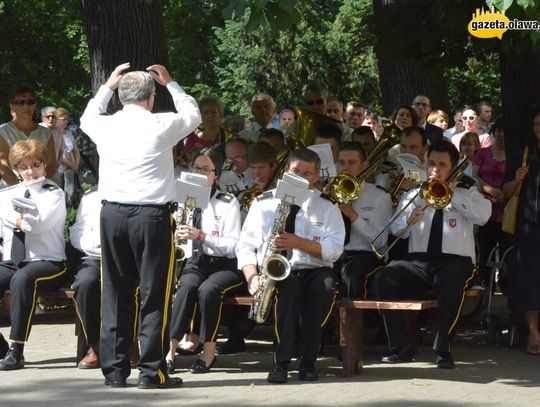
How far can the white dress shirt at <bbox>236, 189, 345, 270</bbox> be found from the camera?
891 centimetres

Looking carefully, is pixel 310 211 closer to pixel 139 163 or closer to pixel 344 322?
pixel 344 322

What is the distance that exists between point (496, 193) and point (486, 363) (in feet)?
8.30

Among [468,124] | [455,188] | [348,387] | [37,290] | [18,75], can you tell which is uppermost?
[18,75]

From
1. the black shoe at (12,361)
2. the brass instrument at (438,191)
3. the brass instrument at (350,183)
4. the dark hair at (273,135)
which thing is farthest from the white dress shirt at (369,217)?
the black shoe at (12,361)

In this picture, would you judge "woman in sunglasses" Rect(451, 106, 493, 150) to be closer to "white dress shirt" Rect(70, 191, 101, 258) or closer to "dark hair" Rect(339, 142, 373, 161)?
"dark hair" Rect(339, 142, 373, 161)

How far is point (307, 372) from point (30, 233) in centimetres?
248

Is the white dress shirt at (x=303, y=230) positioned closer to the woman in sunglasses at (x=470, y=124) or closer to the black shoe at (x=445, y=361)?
the black shoe at (x=445, y=361)

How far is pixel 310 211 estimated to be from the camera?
902cm

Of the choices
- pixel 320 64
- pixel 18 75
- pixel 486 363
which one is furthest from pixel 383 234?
pixel 320 64

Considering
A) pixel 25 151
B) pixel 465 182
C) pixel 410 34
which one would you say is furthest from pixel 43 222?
pixel 410 34

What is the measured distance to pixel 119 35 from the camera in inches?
449

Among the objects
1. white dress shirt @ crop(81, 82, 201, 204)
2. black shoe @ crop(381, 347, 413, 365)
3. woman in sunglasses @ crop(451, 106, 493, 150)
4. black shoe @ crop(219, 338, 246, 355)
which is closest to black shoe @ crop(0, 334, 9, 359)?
black shoe @ crop(219, 338, 246, 355)

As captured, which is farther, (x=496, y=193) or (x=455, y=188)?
(x=496, y=193)

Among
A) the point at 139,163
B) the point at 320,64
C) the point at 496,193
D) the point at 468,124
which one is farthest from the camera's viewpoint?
the point at 320,64
